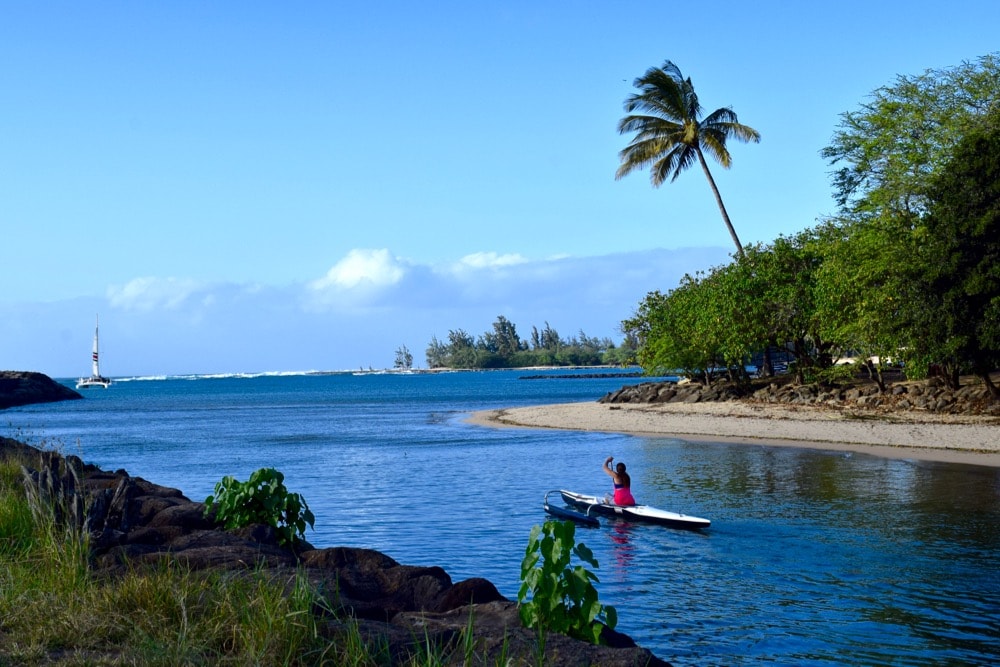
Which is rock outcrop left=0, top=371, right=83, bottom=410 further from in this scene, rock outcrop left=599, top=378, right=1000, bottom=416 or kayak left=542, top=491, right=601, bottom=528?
kayak left=542, top=491, right=601, bottom=528

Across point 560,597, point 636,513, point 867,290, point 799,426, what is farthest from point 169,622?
point 867,290

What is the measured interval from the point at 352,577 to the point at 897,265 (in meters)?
29.4

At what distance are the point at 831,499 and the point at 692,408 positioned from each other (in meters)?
29.2

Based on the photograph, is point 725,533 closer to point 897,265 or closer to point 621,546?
point 621,546

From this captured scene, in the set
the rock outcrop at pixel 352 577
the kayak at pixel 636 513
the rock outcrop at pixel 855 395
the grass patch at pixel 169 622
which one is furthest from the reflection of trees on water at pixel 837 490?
the grass patch at pixel 169 622

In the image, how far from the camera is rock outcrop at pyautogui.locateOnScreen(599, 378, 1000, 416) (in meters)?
34.8

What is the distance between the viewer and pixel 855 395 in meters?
41.8

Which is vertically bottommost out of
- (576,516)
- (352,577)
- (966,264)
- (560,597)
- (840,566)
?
(840,566)

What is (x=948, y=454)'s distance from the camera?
2739 cm

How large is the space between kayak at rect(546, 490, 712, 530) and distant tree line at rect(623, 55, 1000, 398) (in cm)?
1754

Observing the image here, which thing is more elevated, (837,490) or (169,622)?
(169,622)

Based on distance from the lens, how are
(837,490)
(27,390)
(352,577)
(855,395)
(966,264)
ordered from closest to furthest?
1. (352,577)
2. (837,490)
3. (966,264)
4. (855,395)
5. (27,390)

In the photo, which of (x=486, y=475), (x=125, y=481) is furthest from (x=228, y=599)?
(x=486, y=475)

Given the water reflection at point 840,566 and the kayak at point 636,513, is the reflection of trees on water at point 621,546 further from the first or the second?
the water reflection at point 840,566
